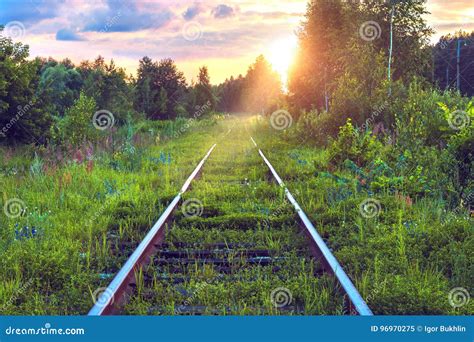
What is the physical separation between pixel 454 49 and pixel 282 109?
36148 millimetres

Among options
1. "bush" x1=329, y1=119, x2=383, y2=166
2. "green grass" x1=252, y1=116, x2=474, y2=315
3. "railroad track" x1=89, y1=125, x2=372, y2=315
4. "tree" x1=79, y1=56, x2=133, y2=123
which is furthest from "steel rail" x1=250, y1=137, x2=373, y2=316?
"tree" x1=79, y1=56, x2=133, y2=123

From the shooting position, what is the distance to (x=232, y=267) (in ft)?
15.6

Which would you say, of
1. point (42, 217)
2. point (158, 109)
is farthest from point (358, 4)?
point (42, 217)

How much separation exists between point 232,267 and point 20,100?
1396cm

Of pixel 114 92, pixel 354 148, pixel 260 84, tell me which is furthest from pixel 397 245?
pixel 260 84

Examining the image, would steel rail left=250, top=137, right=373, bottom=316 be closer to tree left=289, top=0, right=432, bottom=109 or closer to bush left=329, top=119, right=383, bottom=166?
bush left=329, top=119, right=383, bottom=166

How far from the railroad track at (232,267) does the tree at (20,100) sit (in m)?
11.1

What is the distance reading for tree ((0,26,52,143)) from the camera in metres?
16.1

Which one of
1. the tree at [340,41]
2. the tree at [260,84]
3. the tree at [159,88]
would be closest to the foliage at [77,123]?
the tree at [340,41]

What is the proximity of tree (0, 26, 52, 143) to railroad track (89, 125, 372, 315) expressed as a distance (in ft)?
36.3

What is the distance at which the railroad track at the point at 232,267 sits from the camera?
12.8 feet

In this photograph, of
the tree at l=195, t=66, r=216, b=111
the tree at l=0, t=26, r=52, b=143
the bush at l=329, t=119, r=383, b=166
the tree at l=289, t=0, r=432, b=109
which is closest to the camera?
the bush at l=329, t=119, r=383, b=166

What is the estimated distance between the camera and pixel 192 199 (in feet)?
24.9

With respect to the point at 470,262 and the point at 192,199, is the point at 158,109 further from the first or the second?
the point at 470,262
